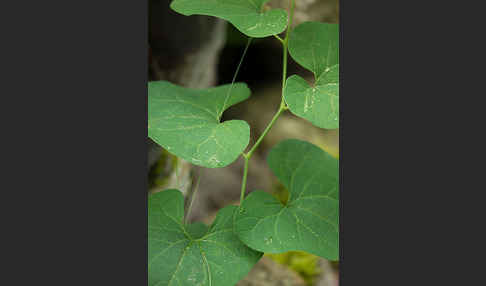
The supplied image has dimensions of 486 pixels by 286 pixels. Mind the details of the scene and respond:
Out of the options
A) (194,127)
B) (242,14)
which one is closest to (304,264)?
(194,127)

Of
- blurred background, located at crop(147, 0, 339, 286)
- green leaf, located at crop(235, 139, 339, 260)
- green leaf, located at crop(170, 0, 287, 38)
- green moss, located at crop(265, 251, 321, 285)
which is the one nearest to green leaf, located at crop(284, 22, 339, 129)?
green leaf, located at crop(170, 0, 287, 38)

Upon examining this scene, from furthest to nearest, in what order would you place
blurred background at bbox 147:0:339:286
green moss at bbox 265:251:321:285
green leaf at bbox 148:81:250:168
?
green moss at bbox 265:251:321:285, blurred background at bbox 147:0:339:286, green leaf at bbox 148:81:250:168

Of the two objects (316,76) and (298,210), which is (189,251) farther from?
(316,76)

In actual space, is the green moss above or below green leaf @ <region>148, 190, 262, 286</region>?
below

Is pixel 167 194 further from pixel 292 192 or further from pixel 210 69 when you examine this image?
pixel 210 69

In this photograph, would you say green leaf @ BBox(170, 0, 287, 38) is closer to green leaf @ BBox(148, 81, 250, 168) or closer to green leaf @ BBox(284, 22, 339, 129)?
green leaf @ BBox(284, 22, 339, 129)

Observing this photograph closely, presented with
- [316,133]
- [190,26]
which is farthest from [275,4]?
[316,133]
